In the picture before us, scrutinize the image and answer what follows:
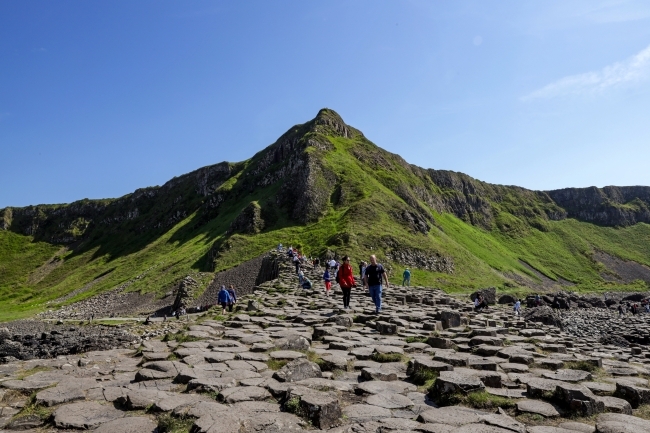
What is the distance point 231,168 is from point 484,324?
144573 millimetres

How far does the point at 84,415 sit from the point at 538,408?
20.7ft

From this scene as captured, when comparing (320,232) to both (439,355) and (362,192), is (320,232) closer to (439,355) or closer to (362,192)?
(362,192)

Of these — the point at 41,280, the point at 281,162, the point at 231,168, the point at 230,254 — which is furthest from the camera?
→ the point at 231,168

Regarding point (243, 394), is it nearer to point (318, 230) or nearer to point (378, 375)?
point (378, 375)

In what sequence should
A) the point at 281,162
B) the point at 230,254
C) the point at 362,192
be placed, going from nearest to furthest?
the point at 230,254, the point at 362,192, the point at 281,162

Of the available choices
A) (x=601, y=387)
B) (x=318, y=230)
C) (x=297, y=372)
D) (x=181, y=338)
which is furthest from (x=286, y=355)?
(x=318, y=230)

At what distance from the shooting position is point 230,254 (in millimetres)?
69500

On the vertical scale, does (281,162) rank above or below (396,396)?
above

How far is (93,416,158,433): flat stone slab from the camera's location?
500 centimetres

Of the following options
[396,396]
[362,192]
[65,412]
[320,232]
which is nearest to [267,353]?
[396,396]

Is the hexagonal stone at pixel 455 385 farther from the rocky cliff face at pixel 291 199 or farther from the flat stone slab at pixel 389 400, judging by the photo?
the rocky cliff face at pixel 291 199

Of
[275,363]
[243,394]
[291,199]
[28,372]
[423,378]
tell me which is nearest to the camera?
[243,394]

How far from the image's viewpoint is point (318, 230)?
71.2 m

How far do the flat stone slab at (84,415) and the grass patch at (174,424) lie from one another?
0.90 metres
